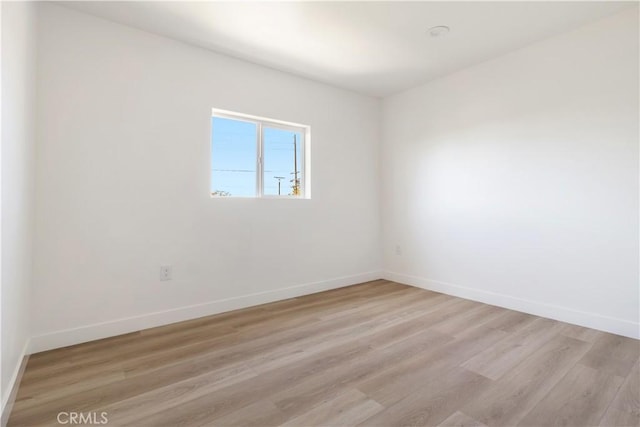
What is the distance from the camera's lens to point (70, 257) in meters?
2.22

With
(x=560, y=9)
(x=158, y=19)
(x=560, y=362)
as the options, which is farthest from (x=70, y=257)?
(x=560, y=9)

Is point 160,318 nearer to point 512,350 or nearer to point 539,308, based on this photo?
point 512,350

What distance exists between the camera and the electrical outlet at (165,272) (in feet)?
8.48

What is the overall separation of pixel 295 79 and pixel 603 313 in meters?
3.56

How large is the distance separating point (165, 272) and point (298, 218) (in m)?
1.44

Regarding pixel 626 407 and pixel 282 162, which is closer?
pixel 626 407

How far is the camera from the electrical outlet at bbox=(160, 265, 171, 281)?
8.48ft

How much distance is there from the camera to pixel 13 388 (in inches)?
62.9

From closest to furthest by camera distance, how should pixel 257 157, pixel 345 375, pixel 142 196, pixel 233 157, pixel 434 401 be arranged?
1. pixel 434 401
2. pixel 345 375
3. pixel 142 196
4. pixel 233 157
5. pixel 257 157

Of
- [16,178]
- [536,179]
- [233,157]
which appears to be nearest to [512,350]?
[536,179]

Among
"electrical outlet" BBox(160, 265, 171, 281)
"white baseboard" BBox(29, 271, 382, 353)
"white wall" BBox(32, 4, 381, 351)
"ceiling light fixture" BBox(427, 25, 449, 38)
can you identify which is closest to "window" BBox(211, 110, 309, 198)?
"white wall" BBox(32, 4, 381, 351)

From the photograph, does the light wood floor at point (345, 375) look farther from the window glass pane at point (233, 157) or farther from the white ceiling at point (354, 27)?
the white ceiling at point (354, 27)

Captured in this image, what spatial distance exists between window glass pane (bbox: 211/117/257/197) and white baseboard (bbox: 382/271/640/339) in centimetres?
238

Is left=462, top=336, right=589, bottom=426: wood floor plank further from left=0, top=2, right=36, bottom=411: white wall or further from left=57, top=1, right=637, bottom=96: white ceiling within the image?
left=57, top=1, right=637, bottom=96: white ceiling
